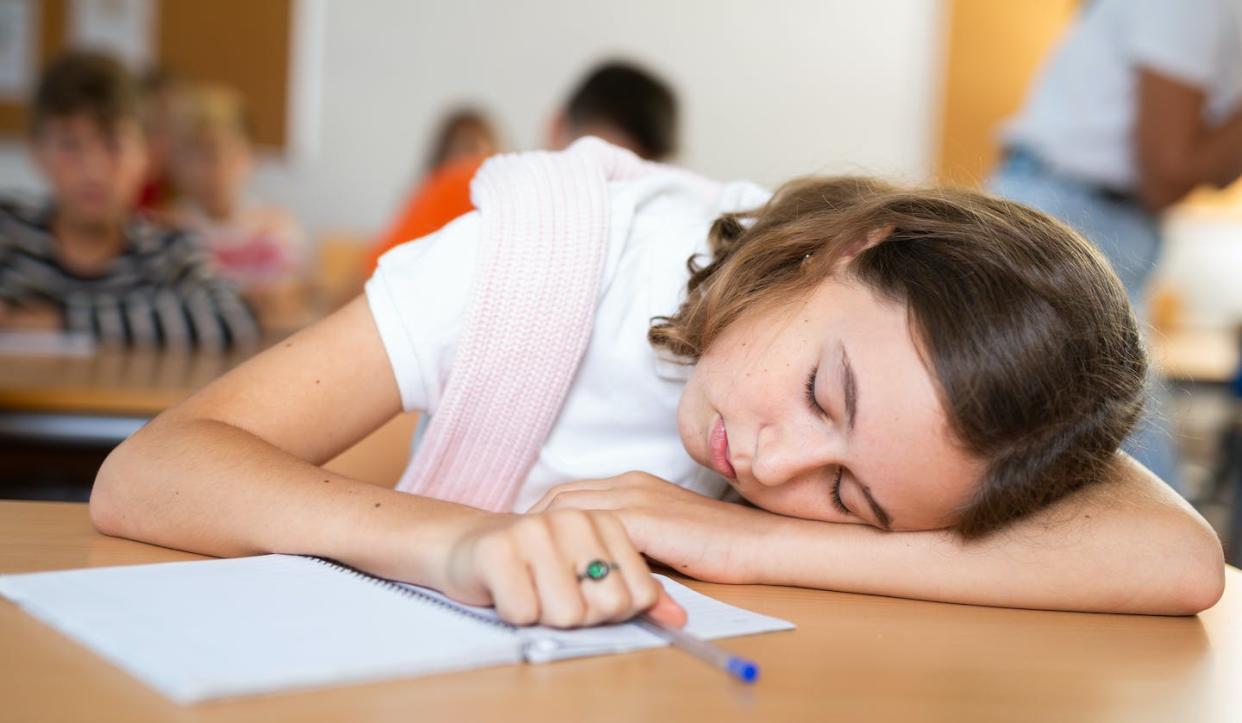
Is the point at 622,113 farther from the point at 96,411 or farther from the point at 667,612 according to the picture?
the point at 667,612

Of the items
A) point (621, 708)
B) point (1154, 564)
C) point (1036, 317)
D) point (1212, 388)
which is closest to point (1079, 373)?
point (1036, 317)

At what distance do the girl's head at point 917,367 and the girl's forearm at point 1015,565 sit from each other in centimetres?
2

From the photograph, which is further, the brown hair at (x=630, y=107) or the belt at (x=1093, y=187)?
the brown hair at (x=630, y=107)

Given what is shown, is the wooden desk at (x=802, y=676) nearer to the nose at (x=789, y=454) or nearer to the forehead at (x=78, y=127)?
the nose at (x=789, y=454)

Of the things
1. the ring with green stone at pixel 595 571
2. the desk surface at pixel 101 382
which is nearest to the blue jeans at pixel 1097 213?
the desk surface at pixel 101 382

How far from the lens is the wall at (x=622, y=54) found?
231 inches

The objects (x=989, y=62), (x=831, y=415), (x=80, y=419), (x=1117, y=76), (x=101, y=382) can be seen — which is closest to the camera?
(x=831, y=415)

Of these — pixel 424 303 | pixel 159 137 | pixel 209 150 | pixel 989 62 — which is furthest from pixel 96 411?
pixel 989 62

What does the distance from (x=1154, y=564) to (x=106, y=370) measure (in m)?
1.50

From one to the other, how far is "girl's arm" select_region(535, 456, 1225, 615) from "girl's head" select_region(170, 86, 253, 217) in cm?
387

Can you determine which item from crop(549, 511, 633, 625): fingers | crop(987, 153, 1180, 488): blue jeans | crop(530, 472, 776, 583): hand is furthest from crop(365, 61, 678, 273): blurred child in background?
crop(549, 511, 633, 625): fingers

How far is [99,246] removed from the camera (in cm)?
277

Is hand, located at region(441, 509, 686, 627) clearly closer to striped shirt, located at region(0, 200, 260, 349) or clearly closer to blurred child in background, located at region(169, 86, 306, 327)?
striped shirt, located at region(0, 200, 260, 349)

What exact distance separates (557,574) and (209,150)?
4101 mm
